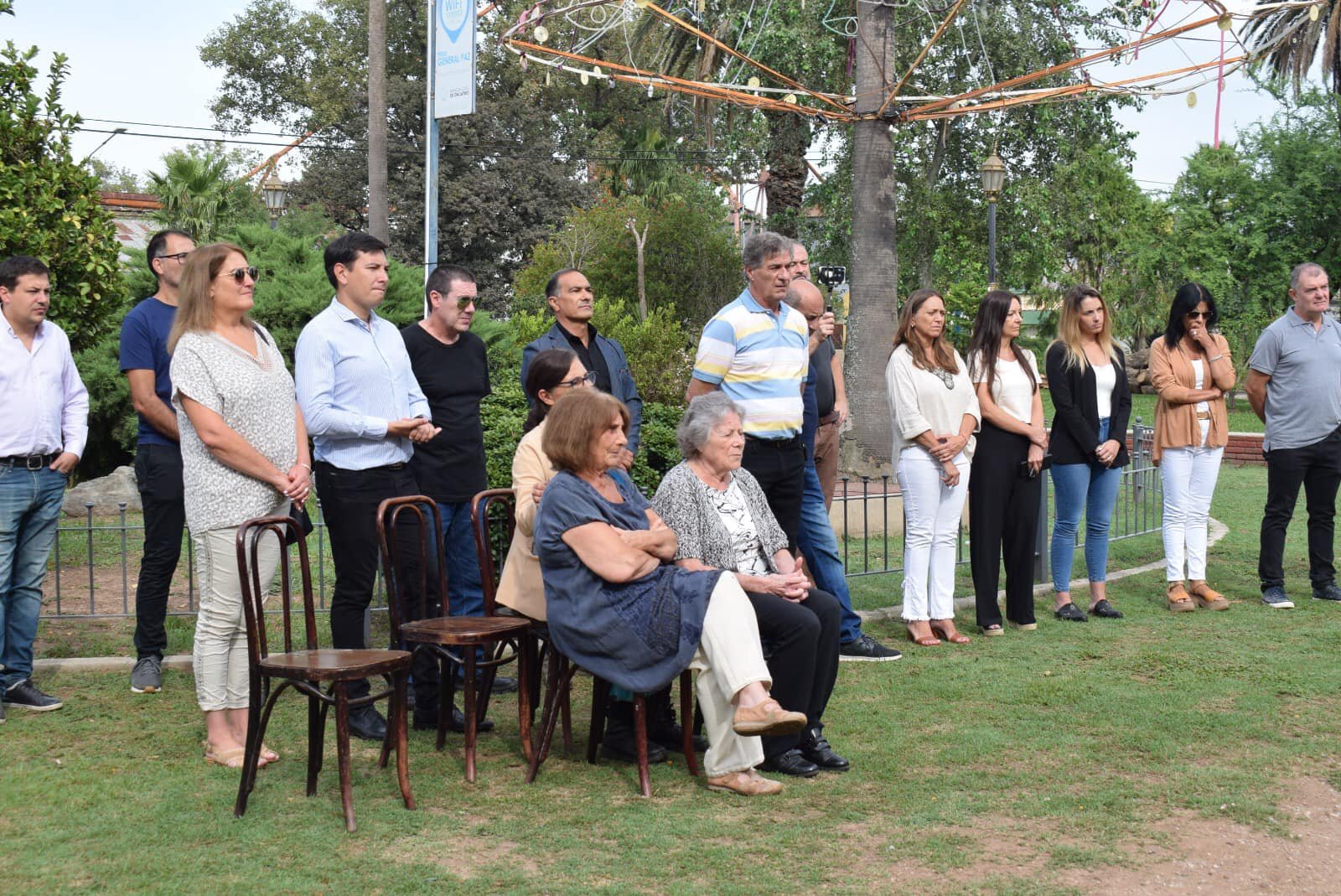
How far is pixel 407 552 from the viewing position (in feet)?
18.4

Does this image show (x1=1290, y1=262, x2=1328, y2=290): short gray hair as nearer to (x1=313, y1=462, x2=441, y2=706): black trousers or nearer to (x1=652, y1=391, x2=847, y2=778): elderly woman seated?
(x1=652, y1=391, x2=847, y2=778): elderly woman seated

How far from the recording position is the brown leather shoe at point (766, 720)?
4445 millimetres

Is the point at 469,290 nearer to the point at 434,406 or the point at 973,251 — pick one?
the point at 434,406

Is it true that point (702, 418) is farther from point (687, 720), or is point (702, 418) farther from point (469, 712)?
point (469, 712)

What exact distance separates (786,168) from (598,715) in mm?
17574

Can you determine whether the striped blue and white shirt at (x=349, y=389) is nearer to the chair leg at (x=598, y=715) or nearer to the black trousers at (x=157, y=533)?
the black trousers at (x=157, y=533)

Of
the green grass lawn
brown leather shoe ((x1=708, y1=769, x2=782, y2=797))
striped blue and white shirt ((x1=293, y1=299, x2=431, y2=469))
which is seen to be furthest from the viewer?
striped blue and white shirt ((x1=293, y1=299, x2=431, y2=469))

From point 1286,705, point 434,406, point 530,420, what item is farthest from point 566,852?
point 1286,705

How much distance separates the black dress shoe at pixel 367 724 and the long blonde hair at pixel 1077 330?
461cm

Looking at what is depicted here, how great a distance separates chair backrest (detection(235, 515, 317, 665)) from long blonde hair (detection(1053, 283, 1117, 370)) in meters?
4.85

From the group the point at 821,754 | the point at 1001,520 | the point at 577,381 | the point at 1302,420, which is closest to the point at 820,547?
the point at 1001,520

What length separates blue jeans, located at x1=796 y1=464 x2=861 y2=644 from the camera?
692cm

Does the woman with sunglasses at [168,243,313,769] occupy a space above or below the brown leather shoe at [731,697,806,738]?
above

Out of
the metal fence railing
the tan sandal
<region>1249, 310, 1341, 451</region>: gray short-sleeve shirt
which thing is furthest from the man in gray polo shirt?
the metal fence railing
